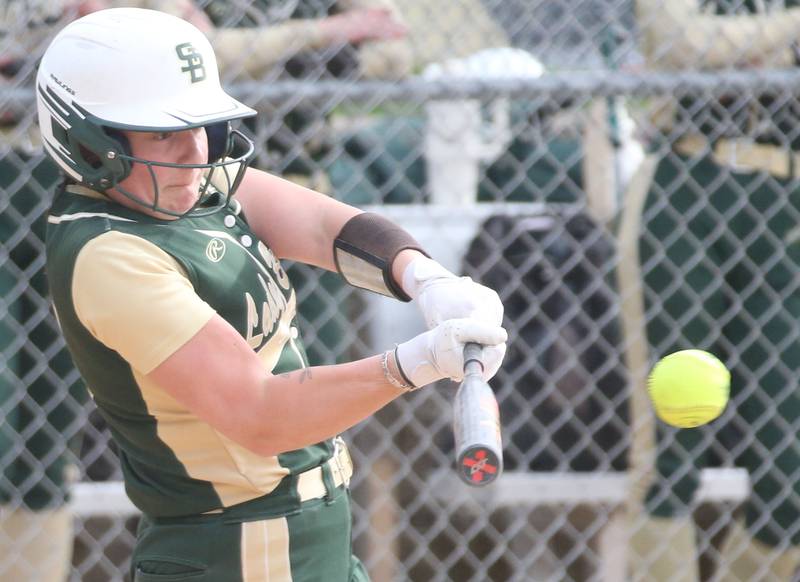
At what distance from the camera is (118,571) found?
3.37 m

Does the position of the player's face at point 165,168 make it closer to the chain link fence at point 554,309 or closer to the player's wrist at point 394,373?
the player's wrist at point 394,373

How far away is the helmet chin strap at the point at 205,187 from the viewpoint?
5.69 ft

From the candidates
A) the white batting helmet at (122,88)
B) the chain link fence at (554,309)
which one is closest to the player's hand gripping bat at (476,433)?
the white batting helmet at (122,88)

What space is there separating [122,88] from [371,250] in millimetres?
472

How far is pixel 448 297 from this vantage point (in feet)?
5.71

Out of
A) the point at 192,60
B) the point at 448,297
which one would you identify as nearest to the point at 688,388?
the point at 448,297

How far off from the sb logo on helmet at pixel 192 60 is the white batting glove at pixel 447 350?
0.50 metres

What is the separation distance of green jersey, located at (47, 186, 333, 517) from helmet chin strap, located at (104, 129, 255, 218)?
18mm

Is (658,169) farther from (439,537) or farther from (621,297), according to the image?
(439,537)

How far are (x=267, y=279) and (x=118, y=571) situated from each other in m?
1.78

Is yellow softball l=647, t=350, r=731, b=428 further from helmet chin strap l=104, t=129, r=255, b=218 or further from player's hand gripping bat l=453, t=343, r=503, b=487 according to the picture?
helmet chin strap l=104, t=129, r=255, b=218

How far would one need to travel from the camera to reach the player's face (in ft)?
5.77

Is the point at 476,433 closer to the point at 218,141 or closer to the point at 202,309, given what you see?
the point at 202,309

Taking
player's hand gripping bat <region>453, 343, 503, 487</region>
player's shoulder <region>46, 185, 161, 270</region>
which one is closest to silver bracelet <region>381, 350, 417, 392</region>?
player's hand gripping bat <region>453, 343, 503, 487</region>
